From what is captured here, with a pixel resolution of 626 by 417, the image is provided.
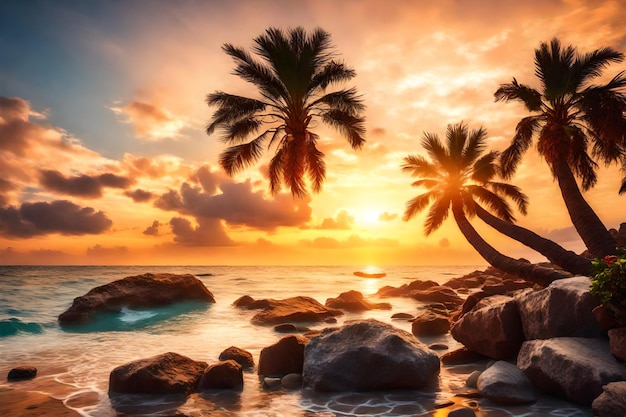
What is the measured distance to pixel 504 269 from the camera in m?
18.7

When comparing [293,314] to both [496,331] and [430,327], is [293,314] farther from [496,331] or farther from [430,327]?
[496,331]

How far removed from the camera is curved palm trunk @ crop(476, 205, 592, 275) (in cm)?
1552

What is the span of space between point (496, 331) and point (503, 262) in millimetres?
11990

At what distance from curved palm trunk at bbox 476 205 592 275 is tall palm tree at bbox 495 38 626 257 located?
2.53ft

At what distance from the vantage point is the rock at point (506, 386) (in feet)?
19.8

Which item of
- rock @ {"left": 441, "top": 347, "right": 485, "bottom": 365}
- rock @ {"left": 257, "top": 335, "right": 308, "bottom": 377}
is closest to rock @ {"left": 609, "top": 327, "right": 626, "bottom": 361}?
rock @ {"left": 441, "top": 347, "right": 485, "bottom": 365}

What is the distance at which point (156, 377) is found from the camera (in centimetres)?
715

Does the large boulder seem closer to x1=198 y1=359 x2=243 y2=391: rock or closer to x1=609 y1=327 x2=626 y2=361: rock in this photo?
x1=198 y1=359 x2=243 y2=391: rock

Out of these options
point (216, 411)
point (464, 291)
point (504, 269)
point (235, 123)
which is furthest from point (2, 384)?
point (464, 291)

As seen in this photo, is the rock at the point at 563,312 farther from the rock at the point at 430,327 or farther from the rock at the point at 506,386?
the rock at the point at 430,327

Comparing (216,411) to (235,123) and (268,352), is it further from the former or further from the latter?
(235,123)

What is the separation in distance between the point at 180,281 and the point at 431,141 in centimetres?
1662

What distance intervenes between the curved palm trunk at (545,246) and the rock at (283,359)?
11.9m

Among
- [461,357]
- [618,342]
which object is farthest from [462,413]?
[461,357]
